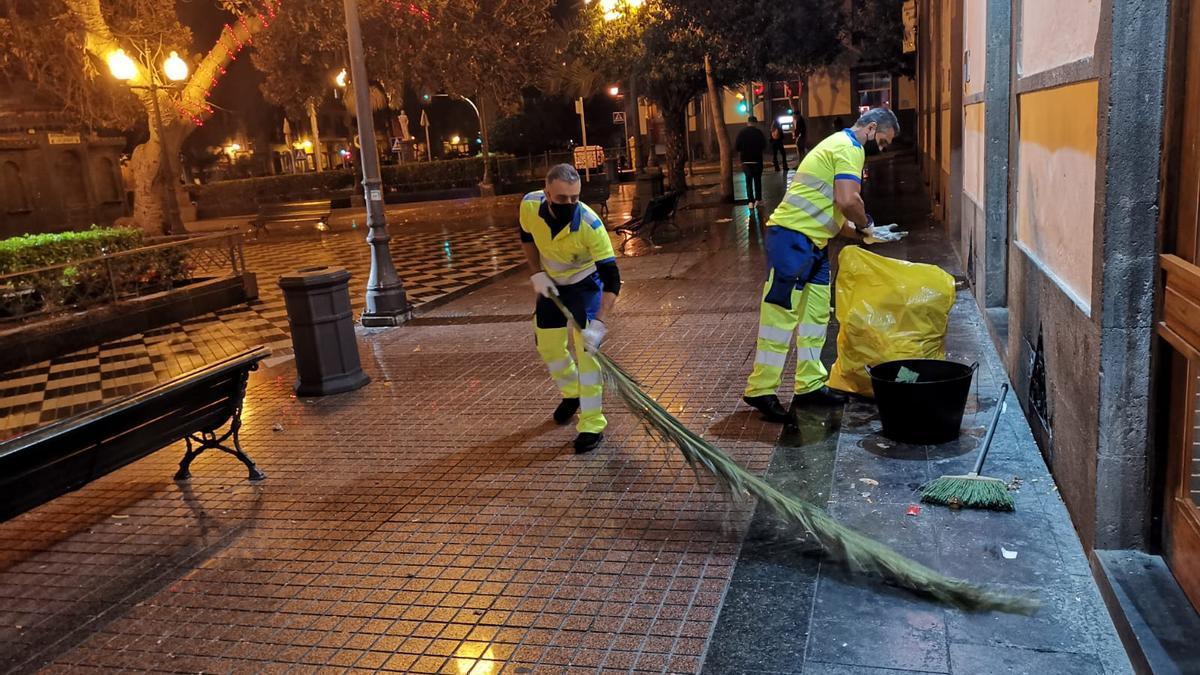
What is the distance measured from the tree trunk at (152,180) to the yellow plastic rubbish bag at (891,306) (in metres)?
17.6

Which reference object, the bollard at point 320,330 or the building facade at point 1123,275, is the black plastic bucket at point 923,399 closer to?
the building facade at point 1123,275

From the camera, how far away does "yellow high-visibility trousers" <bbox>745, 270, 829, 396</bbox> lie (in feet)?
17.5

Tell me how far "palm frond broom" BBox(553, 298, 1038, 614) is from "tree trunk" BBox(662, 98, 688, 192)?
1819cm

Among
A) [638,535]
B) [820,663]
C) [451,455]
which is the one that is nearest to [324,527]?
[451,455]

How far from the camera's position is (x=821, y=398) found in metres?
5.61

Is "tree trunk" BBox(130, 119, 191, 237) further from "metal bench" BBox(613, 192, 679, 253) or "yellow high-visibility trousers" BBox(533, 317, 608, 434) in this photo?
"yellow high-visibility trousers" BBox(533, 317, 608, 434)

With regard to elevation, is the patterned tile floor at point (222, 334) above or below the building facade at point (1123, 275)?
below

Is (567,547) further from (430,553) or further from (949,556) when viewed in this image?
(949,556)

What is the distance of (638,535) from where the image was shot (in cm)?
410

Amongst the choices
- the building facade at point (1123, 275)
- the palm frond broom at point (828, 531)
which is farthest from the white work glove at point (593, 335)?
the building facade at point (1123, 275)

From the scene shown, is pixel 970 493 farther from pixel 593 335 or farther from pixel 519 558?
pixel 593 335

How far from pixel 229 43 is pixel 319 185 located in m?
21.1

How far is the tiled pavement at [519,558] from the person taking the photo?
314 cm

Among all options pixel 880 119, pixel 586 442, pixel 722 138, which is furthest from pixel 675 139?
pixel 586 442
